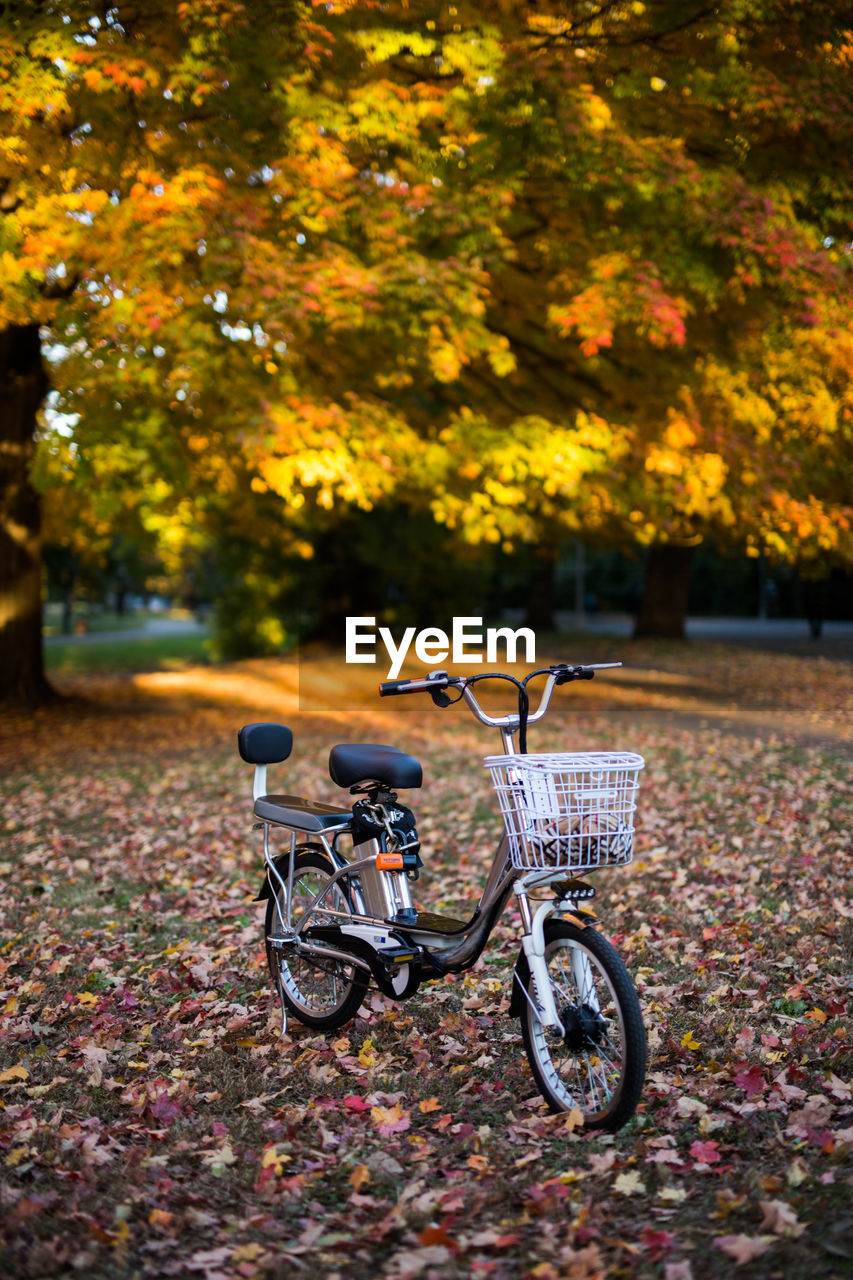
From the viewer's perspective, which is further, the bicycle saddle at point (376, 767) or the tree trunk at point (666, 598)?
the tree trunk at point (666, 598)

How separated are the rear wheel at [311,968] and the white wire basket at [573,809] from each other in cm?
121

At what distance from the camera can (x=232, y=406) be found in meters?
11.2

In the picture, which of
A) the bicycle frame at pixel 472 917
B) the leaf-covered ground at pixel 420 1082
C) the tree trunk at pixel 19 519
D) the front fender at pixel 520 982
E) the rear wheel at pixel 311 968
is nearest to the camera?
the leaf-covered ground at pixel 420 1082

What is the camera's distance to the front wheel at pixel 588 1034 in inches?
139

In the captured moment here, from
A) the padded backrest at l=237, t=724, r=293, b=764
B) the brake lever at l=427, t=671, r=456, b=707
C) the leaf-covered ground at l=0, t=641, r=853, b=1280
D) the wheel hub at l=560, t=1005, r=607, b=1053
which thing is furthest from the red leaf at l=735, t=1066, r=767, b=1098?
the padded backrest at l=237, t=724, r=293, b=764

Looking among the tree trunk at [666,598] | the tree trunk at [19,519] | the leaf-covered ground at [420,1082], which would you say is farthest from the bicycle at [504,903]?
the tree trunk at [666,598]

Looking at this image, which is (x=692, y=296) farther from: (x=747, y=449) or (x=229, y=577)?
(x=229, y=577)

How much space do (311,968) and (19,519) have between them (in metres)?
11.2

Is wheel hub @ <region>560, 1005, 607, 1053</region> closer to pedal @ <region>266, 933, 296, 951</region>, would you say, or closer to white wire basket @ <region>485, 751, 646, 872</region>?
white wire basket @ <region>485, 751, 646, 872</region>

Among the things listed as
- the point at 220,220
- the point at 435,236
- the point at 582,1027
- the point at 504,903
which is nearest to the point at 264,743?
the point at 504,903

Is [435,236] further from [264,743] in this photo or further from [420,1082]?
[420,1082]

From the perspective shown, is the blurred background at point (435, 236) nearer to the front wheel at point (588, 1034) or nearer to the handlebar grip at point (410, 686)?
the handlebar grip at point (410, 686)

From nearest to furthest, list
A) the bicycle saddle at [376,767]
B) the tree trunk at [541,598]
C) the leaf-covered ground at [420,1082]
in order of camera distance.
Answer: the leaf-covered ground at [420,1082] → the bicycle saddle at [376,767] → the tree trunk at [541,598]

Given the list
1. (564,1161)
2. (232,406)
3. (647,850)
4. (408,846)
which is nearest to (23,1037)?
(408,846)
